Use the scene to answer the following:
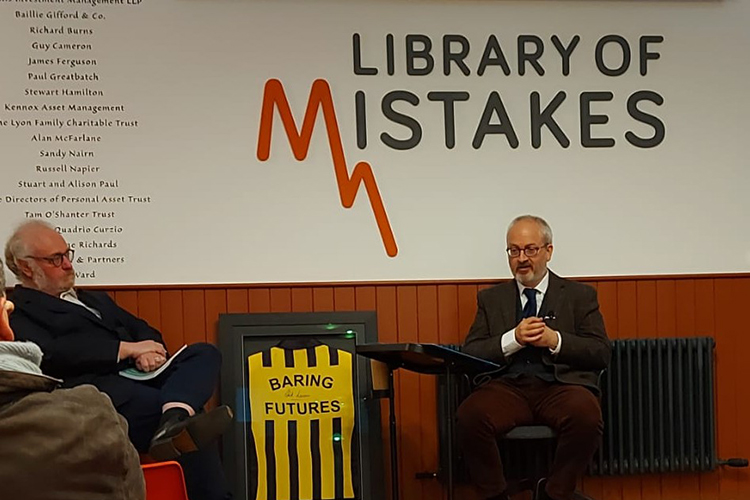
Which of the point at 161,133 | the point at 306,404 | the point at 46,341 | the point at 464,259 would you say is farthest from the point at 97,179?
the point at 464,259

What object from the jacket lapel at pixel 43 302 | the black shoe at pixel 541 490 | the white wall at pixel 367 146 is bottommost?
the black shoe at pixel 541 490

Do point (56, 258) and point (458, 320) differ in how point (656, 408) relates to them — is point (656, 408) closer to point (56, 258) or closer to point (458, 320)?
point (458, 320)

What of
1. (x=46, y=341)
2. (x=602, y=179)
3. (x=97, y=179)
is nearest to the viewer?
(x=46, y=341)

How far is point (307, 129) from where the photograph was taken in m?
3.34

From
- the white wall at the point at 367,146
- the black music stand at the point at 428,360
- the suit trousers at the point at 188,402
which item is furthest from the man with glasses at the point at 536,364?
the suit trousers at the point at 188,402

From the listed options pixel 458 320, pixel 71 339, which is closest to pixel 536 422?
pixel 458 320

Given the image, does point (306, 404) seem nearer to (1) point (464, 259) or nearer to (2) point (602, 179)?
(1) point (464, 259)

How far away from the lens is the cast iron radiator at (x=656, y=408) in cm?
334

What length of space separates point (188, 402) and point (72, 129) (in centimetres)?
131

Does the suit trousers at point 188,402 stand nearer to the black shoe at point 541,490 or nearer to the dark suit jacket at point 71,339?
the dark suit jacket at point 71,339

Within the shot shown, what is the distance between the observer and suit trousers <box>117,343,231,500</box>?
2746 millimetres

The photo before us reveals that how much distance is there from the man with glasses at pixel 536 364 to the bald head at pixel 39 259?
5.23 ft

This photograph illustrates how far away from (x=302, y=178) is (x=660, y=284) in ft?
5.41

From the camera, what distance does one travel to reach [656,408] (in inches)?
132
